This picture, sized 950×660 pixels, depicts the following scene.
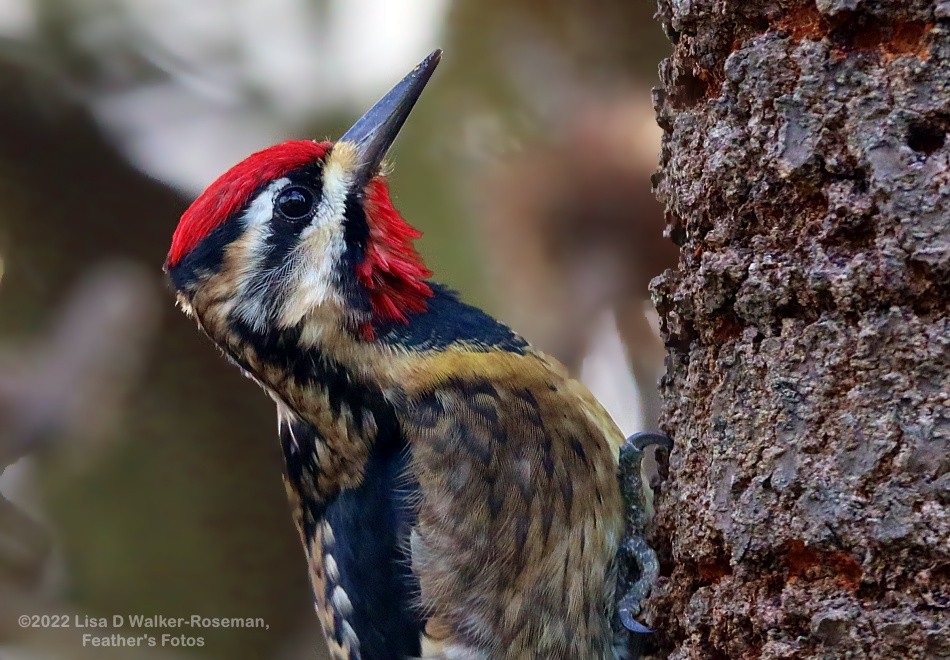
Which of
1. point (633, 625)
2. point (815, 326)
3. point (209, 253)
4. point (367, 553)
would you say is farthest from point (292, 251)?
point (815, 326)

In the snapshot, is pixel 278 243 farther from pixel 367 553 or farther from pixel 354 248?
pixel 367 553

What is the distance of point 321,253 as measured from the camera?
1.93 metres

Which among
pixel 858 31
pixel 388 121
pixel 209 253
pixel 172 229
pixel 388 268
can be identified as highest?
pixel 172 229

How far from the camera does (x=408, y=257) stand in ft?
6.62

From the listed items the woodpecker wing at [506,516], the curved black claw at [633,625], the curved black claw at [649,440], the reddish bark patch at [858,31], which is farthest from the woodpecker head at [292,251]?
the reddish bark patch at [858,31]

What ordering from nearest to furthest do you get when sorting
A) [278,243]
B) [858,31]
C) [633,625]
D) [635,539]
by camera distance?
[858,31], [633,625], [635,539], [278,243]

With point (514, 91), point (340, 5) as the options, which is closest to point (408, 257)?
point (514, 91)

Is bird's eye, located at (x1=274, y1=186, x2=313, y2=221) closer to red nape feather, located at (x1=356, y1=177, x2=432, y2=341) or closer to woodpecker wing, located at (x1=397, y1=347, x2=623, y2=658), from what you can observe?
red nape feather, located at (x1=356, y1=177, x2=432, y2=341)

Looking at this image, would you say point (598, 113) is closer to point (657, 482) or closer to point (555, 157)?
point (555, 157)

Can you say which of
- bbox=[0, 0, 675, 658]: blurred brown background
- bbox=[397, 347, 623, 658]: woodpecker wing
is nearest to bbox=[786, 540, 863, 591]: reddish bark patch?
bbox=[397, 347, 623, 658]: woodpecker wing

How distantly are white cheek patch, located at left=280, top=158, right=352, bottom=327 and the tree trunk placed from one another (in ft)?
2.43

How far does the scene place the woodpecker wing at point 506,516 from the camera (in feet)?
5.53

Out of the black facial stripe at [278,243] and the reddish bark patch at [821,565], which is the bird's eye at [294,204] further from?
the reddish bark patch at [821,565]

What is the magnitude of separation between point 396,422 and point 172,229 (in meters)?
1.29
